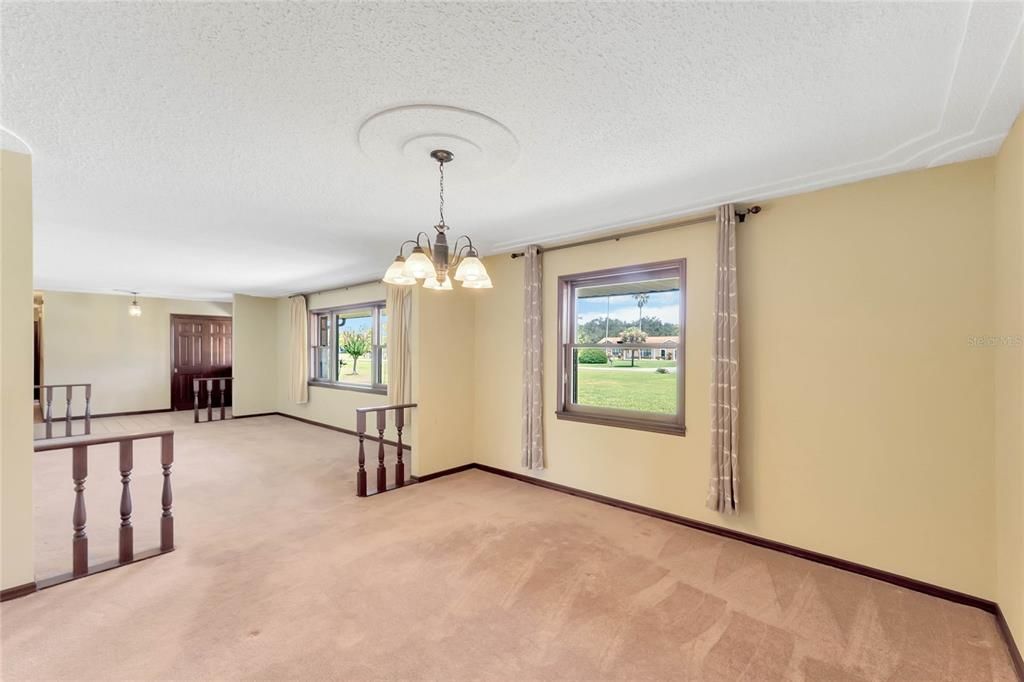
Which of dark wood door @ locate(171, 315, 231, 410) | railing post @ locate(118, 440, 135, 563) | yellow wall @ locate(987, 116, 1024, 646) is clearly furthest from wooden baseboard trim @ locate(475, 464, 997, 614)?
dark wood door @ locate(171, 315, 231, 410)

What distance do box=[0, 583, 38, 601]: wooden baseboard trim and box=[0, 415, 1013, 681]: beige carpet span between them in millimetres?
63

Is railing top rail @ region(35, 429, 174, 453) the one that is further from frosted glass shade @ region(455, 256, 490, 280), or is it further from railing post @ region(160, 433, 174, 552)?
frosted glass shade @ region(455, 256, 490, 280)

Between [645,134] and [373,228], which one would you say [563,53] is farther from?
[373,228]

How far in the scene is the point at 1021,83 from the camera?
1767 millimetres

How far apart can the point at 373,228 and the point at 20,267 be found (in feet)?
7.30

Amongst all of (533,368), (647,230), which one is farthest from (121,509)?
(647,230)

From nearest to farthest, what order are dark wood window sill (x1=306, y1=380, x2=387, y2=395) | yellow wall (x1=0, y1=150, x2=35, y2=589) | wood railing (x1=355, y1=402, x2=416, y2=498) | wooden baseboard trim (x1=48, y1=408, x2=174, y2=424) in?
yellow wall (x1=0, y1=150, x2=35, y2=589)
wood railing (x1=355, y1=402, x2=416, y2=498)
dark wood window sill (x1=306, y1=380, x2=387, y2=395)
wooden baseboard trim (x1=48, y1=408, x2=174, y2=424)

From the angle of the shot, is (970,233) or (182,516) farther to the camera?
(182,516)

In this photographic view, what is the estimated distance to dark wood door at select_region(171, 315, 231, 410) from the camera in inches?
360

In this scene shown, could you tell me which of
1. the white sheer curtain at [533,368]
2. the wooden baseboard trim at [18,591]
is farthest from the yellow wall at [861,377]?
the wooden baseboard trim at [18,591]

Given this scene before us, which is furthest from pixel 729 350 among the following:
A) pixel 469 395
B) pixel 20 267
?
pixel 20 267

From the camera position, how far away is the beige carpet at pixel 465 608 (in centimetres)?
197

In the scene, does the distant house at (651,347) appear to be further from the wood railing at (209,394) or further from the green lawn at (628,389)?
the wood railing at (209,394)

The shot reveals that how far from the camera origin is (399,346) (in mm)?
5781
